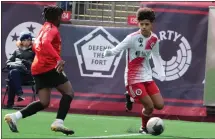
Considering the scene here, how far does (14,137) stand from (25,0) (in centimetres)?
701

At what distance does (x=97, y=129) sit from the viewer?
35.9 feet

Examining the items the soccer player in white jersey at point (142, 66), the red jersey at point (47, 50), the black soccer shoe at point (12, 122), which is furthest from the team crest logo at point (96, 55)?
the black soccer shoe at point (12, 122)

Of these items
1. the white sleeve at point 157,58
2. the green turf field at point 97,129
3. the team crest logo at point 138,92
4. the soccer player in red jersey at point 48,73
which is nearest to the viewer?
the soccer player in red jersey at point 48,73

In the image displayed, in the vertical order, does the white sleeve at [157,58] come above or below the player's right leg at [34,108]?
above

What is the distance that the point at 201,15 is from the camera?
14930 millimetres

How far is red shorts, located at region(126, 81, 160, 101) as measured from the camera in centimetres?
1058

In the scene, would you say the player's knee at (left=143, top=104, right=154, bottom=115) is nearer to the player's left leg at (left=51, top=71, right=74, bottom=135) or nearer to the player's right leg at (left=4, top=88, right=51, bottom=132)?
the player's left leg at (left=51, top=71, right=74, bottom=135)

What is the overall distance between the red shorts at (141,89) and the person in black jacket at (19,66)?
4700mm

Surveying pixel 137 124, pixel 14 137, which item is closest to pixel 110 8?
pixel 137 124

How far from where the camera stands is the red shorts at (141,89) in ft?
34.7

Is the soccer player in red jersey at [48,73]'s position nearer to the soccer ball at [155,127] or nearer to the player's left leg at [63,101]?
the player's left leg at [63,101]

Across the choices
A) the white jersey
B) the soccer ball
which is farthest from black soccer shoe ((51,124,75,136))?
the white jersey

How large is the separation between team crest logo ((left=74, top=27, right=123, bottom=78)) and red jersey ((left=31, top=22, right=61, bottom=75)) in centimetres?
560

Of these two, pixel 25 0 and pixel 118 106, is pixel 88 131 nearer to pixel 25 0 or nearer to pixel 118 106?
pixel 118 106
